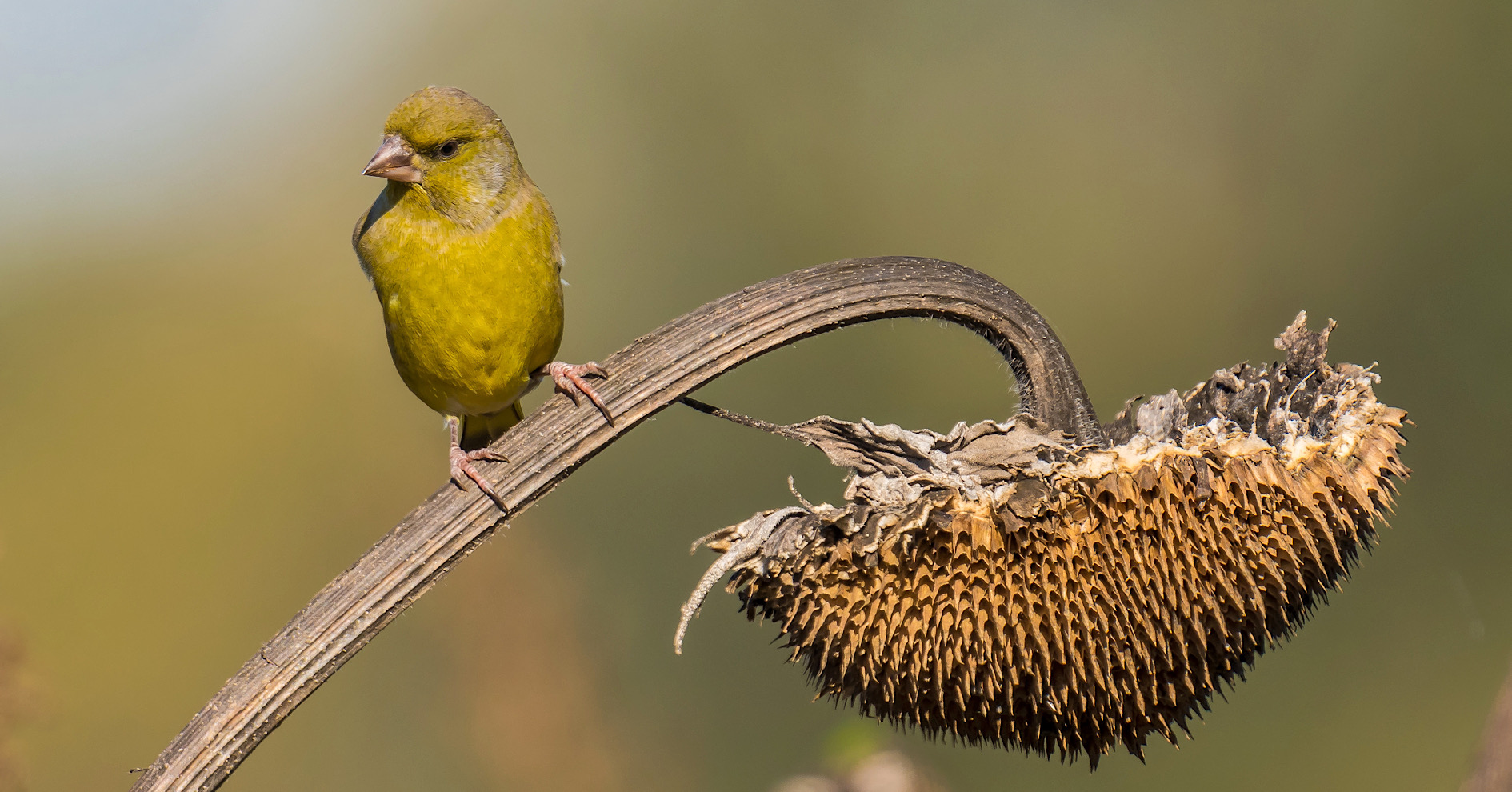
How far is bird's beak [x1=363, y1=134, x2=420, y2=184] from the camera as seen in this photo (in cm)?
116

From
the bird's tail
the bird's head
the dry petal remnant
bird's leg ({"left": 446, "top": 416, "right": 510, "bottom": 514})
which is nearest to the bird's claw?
bird's leg ({"left": 446, "top": 416, "right": 510, "bottom": 514})

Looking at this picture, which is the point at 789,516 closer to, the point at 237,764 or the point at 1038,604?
the point at 1038,604

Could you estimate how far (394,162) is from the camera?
1.19 metres

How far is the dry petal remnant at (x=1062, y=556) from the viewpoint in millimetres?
904

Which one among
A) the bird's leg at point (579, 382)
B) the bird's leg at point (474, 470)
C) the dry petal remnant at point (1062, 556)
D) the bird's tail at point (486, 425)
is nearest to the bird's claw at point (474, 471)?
the bird's leg at point (474, 470)

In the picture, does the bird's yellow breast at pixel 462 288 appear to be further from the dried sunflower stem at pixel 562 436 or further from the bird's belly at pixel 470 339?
the dried sunflower stem at pixel 562 436

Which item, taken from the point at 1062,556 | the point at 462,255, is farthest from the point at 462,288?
the point at 1062,556

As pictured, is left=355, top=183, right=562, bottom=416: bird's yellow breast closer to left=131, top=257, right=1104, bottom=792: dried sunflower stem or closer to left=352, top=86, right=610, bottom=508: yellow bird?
left=352, top=86, right=610, bottom=508: yellow bird

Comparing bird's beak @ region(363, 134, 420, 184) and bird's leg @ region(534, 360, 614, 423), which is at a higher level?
bird's beak @ region(363, 134, 420, 184)

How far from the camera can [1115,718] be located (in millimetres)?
987

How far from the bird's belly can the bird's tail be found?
0.81ft

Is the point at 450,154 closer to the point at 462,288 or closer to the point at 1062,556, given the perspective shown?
the point at 462,288

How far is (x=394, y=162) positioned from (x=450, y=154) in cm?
8

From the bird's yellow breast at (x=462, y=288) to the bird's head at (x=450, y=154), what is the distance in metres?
0.03
